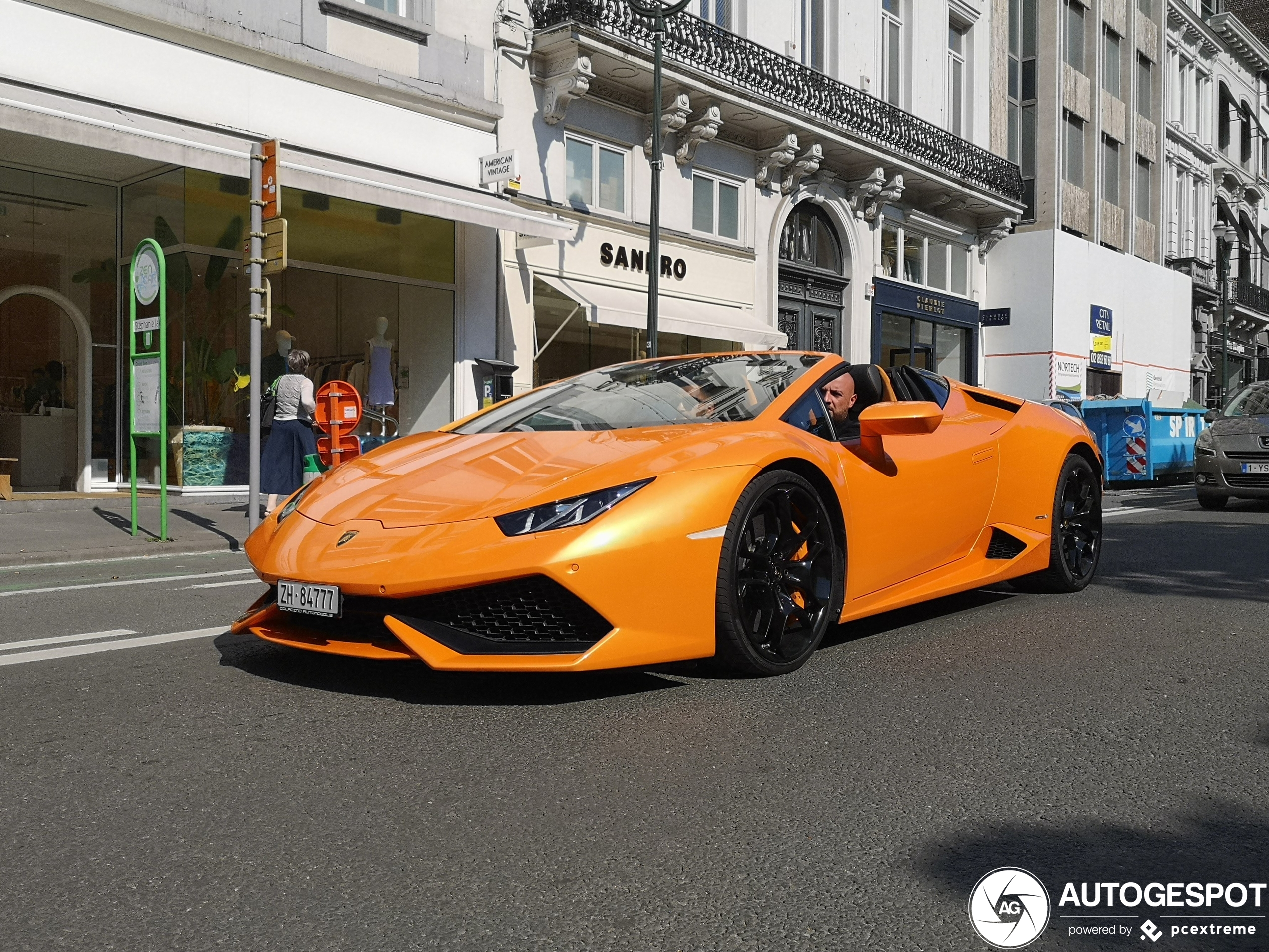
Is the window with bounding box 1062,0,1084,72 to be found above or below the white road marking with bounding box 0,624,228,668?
above

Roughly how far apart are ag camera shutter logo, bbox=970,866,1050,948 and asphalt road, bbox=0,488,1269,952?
4 centimetres

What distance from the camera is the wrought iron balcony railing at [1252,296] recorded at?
4328 centimetres

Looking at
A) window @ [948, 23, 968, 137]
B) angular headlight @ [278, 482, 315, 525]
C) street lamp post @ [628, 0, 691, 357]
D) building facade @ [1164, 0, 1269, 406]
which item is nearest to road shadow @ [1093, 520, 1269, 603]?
angular headlight @ [278, 482, 315, 525]

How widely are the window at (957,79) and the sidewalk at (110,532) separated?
20995mm

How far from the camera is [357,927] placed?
2.11 meters

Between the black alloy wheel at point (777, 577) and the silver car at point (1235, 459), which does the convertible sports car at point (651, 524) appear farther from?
the silver car at point (1235, 459)

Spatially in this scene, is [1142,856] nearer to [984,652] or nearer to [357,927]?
[357,927]

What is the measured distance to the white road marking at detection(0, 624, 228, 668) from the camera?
4461mm

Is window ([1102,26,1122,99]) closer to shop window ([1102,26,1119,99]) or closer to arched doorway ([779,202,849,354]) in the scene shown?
shop window ([1102,26,1119,99])

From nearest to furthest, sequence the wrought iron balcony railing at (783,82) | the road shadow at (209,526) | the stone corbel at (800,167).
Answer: the road shadow at (209,526)
the wrought iron balcony railing at (783,82)
the stone corbel at (800,167)

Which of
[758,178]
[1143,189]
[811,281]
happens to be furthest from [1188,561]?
[1143,189]

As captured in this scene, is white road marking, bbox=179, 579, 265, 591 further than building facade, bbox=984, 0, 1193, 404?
No

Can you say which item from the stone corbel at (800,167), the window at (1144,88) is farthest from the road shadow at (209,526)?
the window at (1144,88)

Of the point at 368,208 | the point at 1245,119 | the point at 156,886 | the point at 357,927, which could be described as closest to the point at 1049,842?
the point at 357,927
